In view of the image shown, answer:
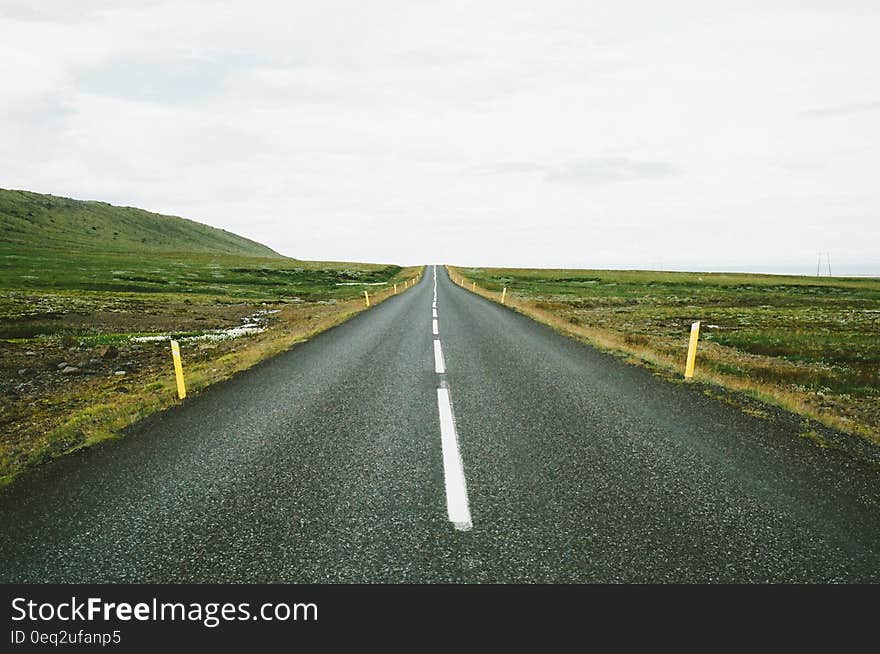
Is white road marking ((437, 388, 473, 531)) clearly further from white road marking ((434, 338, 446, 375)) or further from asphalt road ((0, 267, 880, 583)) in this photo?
white road marking ((434, 338, 446, 375))

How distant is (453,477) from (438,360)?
7.10 metres

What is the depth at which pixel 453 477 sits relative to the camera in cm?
505

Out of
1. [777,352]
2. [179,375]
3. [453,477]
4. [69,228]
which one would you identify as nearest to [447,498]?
[453,477]

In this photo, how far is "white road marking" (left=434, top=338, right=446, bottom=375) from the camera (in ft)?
35.8

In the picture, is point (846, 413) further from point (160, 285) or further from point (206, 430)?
point (160, 285)

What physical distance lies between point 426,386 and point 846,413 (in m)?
8.49

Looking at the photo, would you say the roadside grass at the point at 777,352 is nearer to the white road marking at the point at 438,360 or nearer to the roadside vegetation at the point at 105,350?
the white road marking at the point at 438,360

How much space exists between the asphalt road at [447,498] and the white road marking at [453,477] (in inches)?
1.1

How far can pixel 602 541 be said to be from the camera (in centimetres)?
377

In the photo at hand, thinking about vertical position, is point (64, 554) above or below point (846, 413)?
above

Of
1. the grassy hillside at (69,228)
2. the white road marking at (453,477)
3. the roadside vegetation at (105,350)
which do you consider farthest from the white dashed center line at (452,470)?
the grassy hillside at (69,228)

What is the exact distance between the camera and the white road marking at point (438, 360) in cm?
1090
